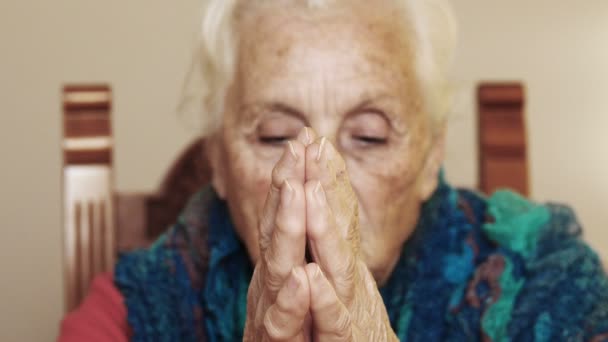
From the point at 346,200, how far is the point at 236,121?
1.31ft

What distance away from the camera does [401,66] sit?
959 mm

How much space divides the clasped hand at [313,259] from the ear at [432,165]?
1.46 ft

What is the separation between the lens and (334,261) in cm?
58

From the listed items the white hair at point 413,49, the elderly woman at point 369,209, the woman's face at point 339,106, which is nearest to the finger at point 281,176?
the elderly woman at point 369,209

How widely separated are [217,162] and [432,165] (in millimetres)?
316

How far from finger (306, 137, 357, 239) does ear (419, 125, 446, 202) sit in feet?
1.47

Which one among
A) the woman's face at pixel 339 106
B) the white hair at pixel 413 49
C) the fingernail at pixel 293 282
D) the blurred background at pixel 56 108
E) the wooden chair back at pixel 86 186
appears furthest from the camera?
the blurred background at pixel 56 108

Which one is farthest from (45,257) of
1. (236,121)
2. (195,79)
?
(236,121)

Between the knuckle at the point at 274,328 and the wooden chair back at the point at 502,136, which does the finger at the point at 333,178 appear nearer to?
the knuckle at the point at 274,328

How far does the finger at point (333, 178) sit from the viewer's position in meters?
0.58

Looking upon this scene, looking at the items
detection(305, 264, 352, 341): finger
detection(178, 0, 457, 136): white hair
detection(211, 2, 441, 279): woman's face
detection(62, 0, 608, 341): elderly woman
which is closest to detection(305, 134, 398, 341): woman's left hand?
detection(305, 264, 352, 341): finger

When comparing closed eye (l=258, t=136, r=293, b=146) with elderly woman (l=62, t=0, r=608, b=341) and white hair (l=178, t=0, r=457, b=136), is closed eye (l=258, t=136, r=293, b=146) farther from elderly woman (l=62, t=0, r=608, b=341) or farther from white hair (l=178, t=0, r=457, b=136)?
white hair (l=178, t=0, r=457, b=136)

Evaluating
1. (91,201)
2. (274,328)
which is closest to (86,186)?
(91,201)

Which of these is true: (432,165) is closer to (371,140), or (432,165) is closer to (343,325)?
(371,140)
